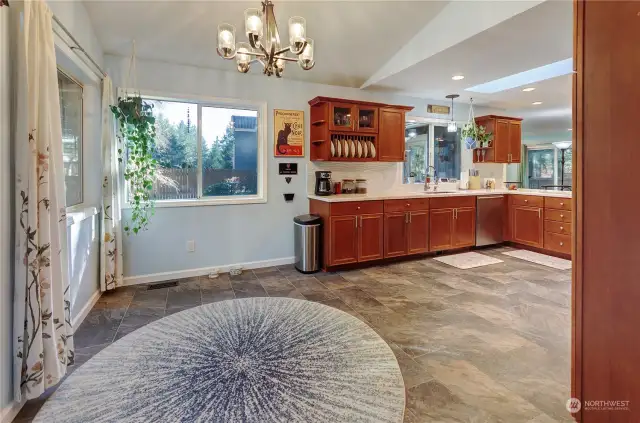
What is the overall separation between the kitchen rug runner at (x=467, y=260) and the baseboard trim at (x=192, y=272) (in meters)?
2.21

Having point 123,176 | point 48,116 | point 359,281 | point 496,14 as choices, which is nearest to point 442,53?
point 496,14

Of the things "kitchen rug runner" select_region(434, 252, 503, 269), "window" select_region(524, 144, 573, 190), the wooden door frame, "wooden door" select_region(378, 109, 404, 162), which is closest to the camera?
the wooden door frame

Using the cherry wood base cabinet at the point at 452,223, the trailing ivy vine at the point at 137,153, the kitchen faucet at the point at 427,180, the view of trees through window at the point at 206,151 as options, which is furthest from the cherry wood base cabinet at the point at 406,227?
the trailing ivy vine at the point at 137,153

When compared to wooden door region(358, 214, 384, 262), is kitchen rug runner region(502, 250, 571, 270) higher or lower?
lower

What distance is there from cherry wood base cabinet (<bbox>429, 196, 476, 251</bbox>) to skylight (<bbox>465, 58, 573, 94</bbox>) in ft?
5.64

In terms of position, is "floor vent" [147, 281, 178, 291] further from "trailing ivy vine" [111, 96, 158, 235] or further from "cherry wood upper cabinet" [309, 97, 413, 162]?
"cherry wood upper cabinet" [309, 97, 413, 162]

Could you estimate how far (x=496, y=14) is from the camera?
280cm

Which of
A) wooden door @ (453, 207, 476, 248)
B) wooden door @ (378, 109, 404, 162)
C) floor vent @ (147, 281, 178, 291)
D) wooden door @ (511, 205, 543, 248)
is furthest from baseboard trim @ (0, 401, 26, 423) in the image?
wooden door @ (511, 205, 543, 248)

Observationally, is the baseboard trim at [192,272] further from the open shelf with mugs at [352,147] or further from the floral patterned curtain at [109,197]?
the open shelf with mugs at [352,147]

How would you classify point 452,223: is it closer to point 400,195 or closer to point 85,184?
point 400,195

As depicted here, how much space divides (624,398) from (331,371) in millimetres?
1357

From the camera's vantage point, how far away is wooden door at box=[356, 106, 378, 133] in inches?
182

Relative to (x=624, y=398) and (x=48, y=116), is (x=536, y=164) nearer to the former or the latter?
(x=624, y=398)

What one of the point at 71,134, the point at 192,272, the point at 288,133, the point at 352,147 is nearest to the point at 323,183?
the point at 352,147
